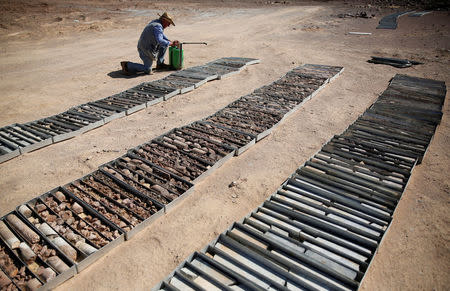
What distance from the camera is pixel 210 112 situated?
7.36 metres

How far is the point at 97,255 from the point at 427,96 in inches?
325

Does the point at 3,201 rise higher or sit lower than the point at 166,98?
lower

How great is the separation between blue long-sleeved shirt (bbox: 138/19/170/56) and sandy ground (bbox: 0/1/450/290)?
0.94 meters

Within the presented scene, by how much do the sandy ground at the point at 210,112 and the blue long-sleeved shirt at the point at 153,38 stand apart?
3.07 ft

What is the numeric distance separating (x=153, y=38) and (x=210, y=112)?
3.65 meters

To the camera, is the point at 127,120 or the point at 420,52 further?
the point at 420,52

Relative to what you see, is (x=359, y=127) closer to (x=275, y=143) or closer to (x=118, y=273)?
(x=275, y=143)

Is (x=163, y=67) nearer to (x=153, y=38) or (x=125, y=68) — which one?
(x=153, y=38)

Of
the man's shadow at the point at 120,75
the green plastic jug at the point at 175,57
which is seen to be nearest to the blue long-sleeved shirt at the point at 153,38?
the green plastic jug at the point at 175,57

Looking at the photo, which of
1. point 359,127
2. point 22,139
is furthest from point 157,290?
point 359,127

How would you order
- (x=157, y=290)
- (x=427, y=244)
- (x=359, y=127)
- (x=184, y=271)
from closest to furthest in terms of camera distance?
A: (x=157, y=290), (x=184, y=271), (x=427, y=244), (x=359, y=127)

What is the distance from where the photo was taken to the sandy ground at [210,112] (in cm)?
365

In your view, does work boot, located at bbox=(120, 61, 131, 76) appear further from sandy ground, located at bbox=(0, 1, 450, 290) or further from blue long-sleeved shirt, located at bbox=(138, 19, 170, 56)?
blue long-sleeved shirt, located at bbox=(138, 19, 170, 56)

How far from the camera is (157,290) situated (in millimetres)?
3066
